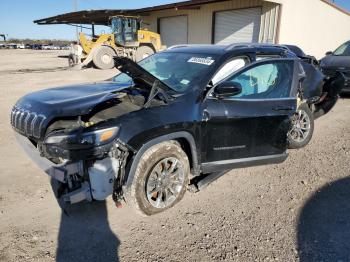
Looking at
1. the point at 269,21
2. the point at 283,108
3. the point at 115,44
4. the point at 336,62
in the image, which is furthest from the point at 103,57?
the point at 283,108

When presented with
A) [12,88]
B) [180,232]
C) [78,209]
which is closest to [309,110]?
[180,232]

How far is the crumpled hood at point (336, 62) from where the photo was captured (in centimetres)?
950

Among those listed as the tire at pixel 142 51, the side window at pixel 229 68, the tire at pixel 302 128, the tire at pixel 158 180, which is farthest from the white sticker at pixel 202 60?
the tire at pixel 142 51

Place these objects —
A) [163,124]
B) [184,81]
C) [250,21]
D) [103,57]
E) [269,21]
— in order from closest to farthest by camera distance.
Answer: [163,124] < [184,81] < [269,21] < [250,21] < [103,57]

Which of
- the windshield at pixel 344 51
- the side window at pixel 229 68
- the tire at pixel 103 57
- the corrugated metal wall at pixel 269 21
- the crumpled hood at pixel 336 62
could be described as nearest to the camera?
the side window at pixel 229 68

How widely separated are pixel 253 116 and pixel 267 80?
66 cm

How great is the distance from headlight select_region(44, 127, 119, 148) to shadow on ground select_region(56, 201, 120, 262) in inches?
35.6

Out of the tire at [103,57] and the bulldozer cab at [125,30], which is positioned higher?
the bulldozer cab at [125,30]

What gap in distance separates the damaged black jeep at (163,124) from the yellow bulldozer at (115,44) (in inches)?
536

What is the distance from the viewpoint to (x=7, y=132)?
5.90 m

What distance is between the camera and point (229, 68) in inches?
148

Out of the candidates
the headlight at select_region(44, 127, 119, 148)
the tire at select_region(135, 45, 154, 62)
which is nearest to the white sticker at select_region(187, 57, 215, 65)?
the headlight at select_region(44, 127, 119, 148)

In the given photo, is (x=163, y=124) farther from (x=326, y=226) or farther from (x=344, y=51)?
(x=344, y=51)

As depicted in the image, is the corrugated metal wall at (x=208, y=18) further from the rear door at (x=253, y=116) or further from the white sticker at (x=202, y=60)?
the white sticker at (x=202, y=60)
